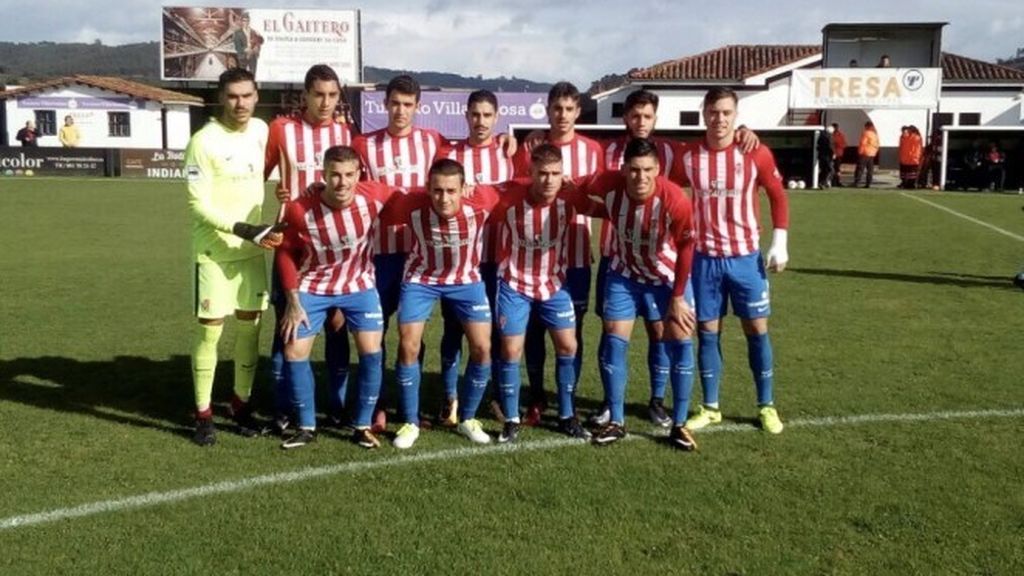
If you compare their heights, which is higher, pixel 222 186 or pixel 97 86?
pixel 97 86

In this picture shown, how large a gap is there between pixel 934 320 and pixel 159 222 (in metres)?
12.2

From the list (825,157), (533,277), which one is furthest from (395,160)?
(825,157)

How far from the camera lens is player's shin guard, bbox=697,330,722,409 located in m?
5.11

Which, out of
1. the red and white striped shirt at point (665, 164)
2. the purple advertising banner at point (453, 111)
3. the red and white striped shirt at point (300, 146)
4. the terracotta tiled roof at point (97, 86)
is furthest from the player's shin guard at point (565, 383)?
the terracotta tiled roof at point (97, 86)

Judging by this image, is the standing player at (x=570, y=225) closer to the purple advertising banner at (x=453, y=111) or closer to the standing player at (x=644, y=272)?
the standing player at (x=644, y=272)

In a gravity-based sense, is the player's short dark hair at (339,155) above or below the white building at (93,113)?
below

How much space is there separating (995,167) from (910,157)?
199 cm

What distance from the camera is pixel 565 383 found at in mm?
5000

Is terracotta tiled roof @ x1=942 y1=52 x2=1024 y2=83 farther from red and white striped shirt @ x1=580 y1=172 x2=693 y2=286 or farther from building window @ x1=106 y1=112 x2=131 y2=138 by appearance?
red and white striped shirt @ x1=580 y1=172 x2=693 y2=286

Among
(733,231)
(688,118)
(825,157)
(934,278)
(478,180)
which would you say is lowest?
(934,278)

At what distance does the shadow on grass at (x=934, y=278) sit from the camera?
9.86m

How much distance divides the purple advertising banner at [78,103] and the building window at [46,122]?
10.0 inches

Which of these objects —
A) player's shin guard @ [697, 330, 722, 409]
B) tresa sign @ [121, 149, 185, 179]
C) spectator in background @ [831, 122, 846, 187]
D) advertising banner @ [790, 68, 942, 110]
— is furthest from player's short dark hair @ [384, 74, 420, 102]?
tresa sign @ [121, 149, 185, 179]

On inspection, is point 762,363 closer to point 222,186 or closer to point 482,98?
point 482,98
